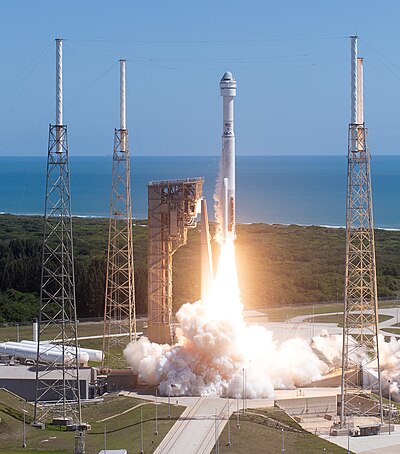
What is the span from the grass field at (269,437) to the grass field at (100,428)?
8.35ft

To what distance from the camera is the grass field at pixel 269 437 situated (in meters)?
40.7

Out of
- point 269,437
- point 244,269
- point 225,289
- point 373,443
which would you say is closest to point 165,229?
point 225,289

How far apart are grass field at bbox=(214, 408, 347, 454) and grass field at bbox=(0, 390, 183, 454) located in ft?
8.35

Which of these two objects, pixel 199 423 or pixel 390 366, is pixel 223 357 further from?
pixel 390 366

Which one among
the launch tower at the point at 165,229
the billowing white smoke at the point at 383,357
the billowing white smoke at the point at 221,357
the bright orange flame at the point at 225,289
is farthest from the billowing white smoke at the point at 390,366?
the launch tower at the point at 165,229

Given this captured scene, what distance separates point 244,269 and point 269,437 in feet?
158

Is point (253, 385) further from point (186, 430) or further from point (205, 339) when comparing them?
point (186, 430)

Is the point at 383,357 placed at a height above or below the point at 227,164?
below

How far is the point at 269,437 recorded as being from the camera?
42.3 meters

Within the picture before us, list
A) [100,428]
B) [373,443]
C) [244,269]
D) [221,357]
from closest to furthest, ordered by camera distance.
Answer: [373,443]
[100,428]
[221,357]
[244,269]

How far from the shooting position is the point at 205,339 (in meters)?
49.8

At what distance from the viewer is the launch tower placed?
2074 inches

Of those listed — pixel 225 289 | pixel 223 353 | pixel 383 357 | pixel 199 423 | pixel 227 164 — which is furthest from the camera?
pixel 383 357

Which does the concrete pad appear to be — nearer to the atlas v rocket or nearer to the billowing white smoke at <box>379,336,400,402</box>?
the billowing white smoke at <box>379,336,400,402</box>
